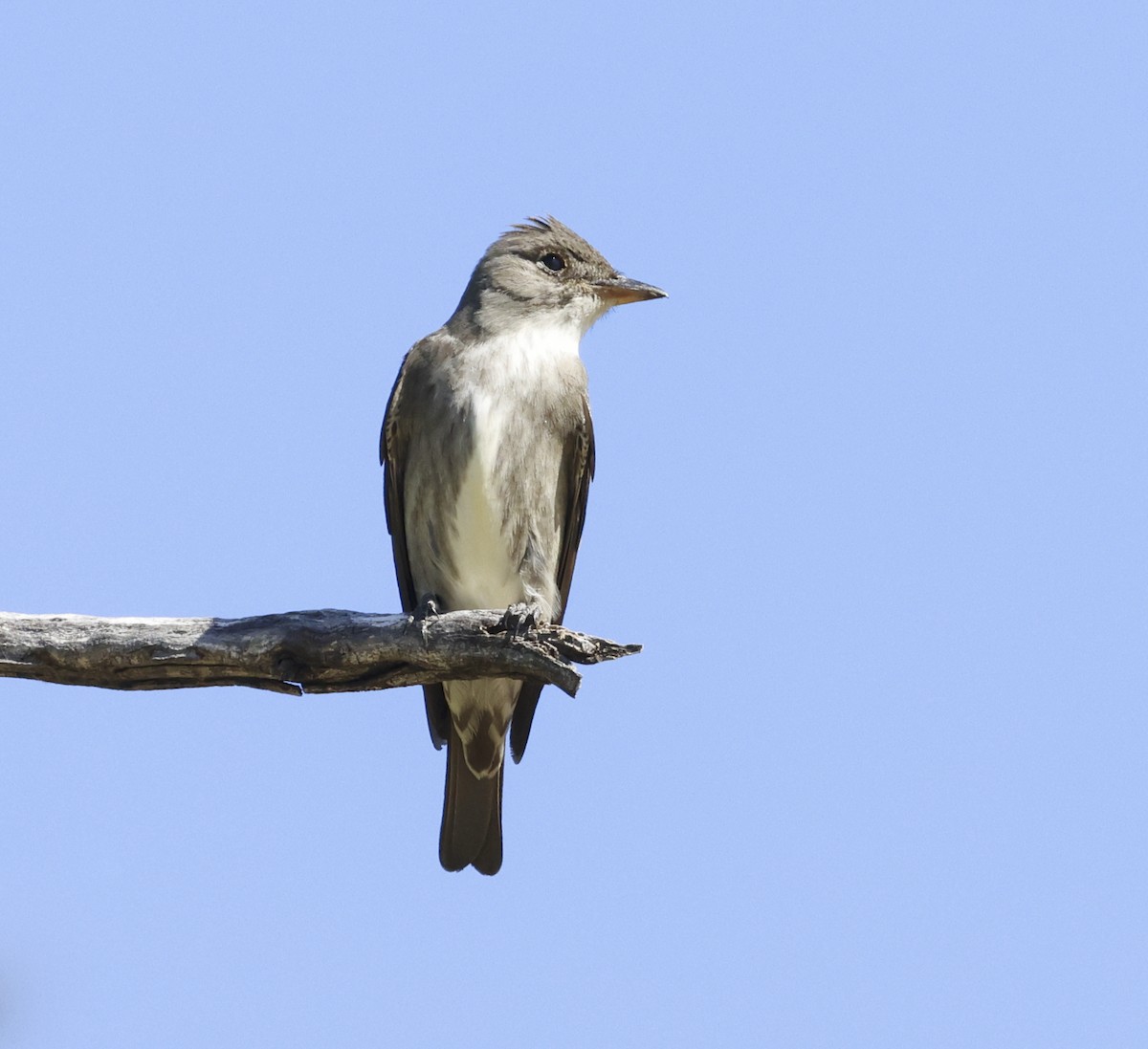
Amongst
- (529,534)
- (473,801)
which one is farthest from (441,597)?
(473,801)

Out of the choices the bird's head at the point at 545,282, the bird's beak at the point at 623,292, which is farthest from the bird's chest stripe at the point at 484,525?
the bird's beak at the point at 623,292

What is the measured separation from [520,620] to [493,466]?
1283mm

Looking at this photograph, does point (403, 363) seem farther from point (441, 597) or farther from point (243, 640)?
point (243, 640)

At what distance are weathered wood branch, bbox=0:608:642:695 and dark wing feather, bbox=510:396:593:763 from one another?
4.67 ft

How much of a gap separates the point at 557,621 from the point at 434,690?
690mm

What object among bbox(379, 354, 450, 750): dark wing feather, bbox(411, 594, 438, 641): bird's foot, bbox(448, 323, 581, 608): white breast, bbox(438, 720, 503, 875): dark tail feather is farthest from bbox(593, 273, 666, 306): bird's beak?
bbox(438, 720, 503, 875): dark tail feather

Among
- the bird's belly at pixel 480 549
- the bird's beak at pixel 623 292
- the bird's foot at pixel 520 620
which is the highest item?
the bird's beak at pixel 623 292

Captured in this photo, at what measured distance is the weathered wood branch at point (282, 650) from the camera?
5.50m

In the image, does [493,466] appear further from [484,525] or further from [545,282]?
[545,282]

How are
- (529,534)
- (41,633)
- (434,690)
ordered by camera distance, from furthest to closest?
(434,690), (529,534), (41,633)

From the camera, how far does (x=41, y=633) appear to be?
5516 millimetres

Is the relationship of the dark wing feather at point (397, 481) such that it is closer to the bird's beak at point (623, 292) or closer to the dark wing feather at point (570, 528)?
the dark wing feather at point (570, 528)

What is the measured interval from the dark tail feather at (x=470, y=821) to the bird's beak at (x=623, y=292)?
2.22 meters

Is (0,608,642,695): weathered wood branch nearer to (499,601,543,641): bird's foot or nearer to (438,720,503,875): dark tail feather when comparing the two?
(499,601,543,641): bird's foot
